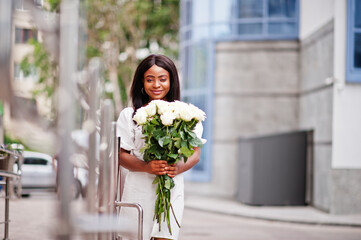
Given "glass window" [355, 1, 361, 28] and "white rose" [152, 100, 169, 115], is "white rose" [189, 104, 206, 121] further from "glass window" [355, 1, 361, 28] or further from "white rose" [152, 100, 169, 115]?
"glass window" [355, 1, 361, 28]

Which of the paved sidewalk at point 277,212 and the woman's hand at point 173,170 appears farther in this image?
the paved sidewalk at point 277,212

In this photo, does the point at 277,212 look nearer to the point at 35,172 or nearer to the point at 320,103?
the point at 320,103

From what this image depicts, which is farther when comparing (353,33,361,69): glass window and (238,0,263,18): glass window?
(238,0,263,18): glass window

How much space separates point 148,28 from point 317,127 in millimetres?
16928

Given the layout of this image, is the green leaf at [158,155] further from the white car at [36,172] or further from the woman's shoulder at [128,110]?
the white car at [36,172]

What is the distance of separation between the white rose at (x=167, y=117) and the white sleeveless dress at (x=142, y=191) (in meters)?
0.24

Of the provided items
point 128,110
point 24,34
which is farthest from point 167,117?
point 24,34

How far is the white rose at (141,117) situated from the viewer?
3.88 m

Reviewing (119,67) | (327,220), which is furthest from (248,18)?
(119,67)

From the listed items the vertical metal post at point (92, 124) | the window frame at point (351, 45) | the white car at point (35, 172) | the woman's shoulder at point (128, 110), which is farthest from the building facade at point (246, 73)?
the vertical metal post at point (92, 124)

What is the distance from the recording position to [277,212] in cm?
1370

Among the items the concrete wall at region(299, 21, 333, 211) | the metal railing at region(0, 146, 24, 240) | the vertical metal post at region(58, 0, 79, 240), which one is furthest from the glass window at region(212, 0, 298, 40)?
the vertical metal post at region(58, 0, 79, 240)

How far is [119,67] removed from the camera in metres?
29.2

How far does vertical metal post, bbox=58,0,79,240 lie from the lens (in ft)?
5.49
